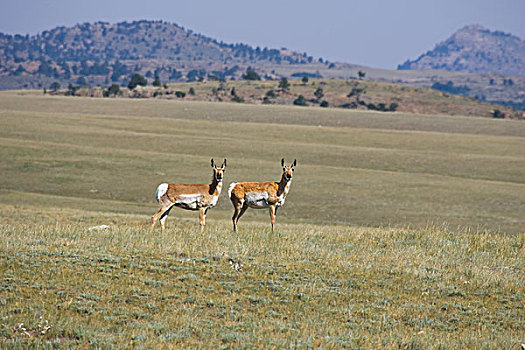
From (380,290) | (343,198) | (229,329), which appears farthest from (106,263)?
(343,198)

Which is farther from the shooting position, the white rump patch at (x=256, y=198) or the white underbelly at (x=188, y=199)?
the white rump patch at (x=256, y=198)

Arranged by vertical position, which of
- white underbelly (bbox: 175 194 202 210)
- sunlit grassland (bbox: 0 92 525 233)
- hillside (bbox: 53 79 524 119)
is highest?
hillside (bbox: 53 79 524 119)

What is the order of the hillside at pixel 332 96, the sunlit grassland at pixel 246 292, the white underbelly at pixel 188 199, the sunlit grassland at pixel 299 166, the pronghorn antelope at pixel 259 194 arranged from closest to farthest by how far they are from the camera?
the sunlit grassland at pixel 246 292, the white underbelly at pixel 188 199, the pronghorn antelope at pixel 259 194, the sunlit grassland at pixel 299 166, the hillside at pixel 332 96

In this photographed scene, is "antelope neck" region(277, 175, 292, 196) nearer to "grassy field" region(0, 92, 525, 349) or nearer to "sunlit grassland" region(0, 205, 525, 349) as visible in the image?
"grassy field" region(0, 92, 525, 349)

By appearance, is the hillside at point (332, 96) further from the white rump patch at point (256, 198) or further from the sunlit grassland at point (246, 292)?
the sunlit grassland at point (246, 292)

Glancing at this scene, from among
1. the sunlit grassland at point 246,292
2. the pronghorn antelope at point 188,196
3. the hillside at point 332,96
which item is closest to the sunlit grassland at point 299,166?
the pronghorn antelope at point 188,196

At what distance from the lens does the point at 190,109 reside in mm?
120375

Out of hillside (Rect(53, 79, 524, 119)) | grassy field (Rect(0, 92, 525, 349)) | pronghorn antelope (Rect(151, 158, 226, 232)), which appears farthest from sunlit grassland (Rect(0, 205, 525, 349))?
hillside (Rect(53, 79, 524, 119))

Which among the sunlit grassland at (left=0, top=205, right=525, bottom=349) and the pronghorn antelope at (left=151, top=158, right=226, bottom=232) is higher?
the pronghorn antelope at (left=151, top=158, right=226, bottom=232)

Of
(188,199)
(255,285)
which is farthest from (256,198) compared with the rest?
(255,285)

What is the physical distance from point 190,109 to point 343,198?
78.8 metres

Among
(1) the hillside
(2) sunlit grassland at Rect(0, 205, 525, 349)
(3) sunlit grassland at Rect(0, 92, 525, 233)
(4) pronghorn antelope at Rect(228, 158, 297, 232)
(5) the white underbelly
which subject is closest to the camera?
(2) sunlit grassland at Rect(0, 205, 525, 349)

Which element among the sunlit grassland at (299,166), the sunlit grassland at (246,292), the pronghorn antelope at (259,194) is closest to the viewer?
the sunlit grassland at (246,292)

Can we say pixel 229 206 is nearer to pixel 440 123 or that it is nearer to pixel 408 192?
pixel 408 192
